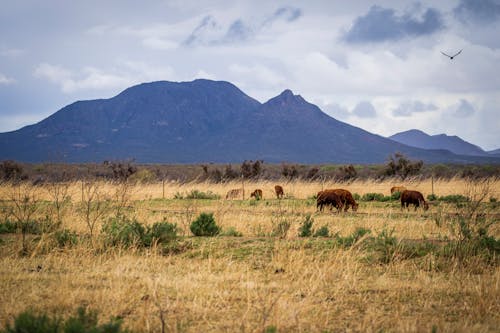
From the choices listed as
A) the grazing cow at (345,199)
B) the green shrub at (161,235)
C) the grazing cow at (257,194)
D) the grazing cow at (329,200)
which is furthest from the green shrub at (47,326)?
the grazing cow at (257,194)

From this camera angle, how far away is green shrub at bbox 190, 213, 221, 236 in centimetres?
1159

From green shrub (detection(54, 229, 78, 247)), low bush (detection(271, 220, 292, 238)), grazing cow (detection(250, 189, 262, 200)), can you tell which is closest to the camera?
green shrub (detection(54, 229, 78, 247))

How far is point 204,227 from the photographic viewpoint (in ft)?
38.2

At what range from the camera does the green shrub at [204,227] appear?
456 inches

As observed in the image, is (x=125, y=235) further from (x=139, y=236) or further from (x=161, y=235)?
(x=161, y=235)

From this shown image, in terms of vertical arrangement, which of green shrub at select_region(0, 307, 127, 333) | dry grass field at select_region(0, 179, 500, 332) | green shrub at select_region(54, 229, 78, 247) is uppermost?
green shrub at select_region(54, 229, 78, 247)

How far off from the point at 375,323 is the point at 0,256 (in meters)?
6.79

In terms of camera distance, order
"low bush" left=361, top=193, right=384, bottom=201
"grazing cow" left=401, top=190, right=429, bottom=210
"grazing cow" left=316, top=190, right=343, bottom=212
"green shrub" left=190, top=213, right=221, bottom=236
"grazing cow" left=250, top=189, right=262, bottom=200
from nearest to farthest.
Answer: "green shrub" left=190, top=213, right=221, bottom=236 → "grazing cow" left=316, top=190, right=343, bottom=212 → "grazing cow" left=401, top=190, right=429, bottom=210 → "low bush" left=361, top=193, right=384, bottom=201 → "grazing cow" left=250, top=189, right=262, bottom=200

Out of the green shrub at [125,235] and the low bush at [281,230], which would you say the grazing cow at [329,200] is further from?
the green shrub at [125,235]

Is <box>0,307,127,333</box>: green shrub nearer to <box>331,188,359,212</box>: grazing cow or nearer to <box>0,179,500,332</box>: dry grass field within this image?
Answer: <box>0,179,500,332</box>: dry grass field

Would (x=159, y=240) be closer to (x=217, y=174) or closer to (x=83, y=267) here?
(x=83, y=267)

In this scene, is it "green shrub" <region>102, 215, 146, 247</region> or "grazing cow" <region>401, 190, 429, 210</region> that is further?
"grazing cow" <region>401, 190, 429, 210</region>

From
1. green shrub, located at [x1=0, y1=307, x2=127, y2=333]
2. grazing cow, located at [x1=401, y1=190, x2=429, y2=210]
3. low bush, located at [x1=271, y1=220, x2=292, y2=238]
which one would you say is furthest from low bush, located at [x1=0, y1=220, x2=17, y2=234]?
grazing cow, located at [x1=401, y1=190, x2=429, y2=210]

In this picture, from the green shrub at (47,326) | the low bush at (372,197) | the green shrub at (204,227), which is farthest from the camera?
the low bush at (372,197)
